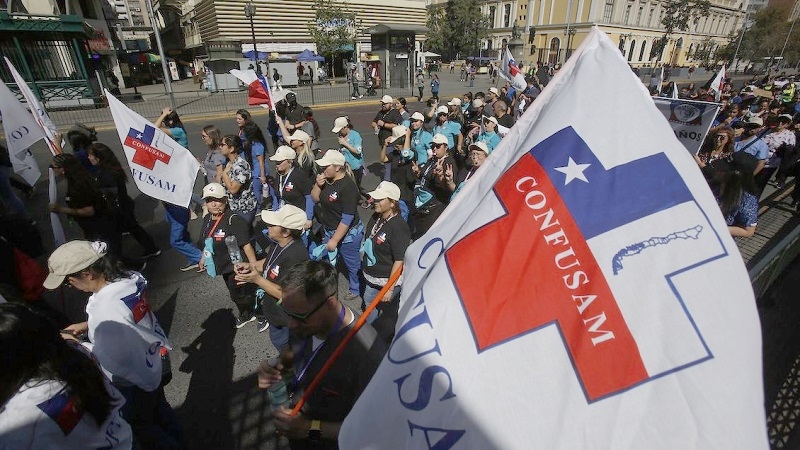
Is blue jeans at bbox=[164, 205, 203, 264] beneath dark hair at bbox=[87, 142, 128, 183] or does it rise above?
beneath

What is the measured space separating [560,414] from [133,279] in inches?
108

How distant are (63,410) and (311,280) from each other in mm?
1205

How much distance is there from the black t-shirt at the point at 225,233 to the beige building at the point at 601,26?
2431 inches

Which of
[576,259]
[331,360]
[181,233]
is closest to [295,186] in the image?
[181,233]

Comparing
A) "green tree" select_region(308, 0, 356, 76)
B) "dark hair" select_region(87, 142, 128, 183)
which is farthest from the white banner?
"green tree" select_region(308, 0, 356, 76)

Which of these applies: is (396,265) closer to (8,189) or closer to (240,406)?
(240,406)

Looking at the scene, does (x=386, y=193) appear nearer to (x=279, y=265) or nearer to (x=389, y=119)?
(x=279, y=265)

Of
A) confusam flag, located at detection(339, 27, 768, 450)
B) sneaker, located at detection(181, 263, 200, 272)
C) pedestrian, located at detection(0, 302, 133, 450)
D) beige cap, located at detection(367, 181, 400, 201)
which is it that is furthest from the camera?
sneaker, located at detection(181, 263, 200, 272)

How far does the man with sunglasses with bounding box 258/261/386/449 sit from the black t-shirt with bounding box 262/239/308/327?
3.16 ft

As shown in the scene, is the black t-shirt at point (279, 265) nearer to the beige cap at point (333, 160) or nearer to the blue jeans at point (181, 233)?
the beige cap at point (333, 160)

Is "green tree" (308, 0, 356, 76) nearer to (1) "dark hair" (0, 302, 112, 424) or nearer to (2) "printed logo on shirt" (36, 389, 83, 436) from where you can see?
(1) "dark hair" (0, 302, 112, 424)

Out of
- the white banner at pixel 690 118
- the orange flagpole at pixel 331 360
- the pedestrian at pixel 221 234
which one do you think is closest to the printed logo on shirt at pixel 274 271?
the pedestrian at pixel 221 234

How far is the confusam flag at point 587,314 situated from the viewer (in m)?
1.07

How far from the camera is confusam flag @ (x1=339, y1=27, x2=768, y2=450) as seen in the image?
1.07 metres
